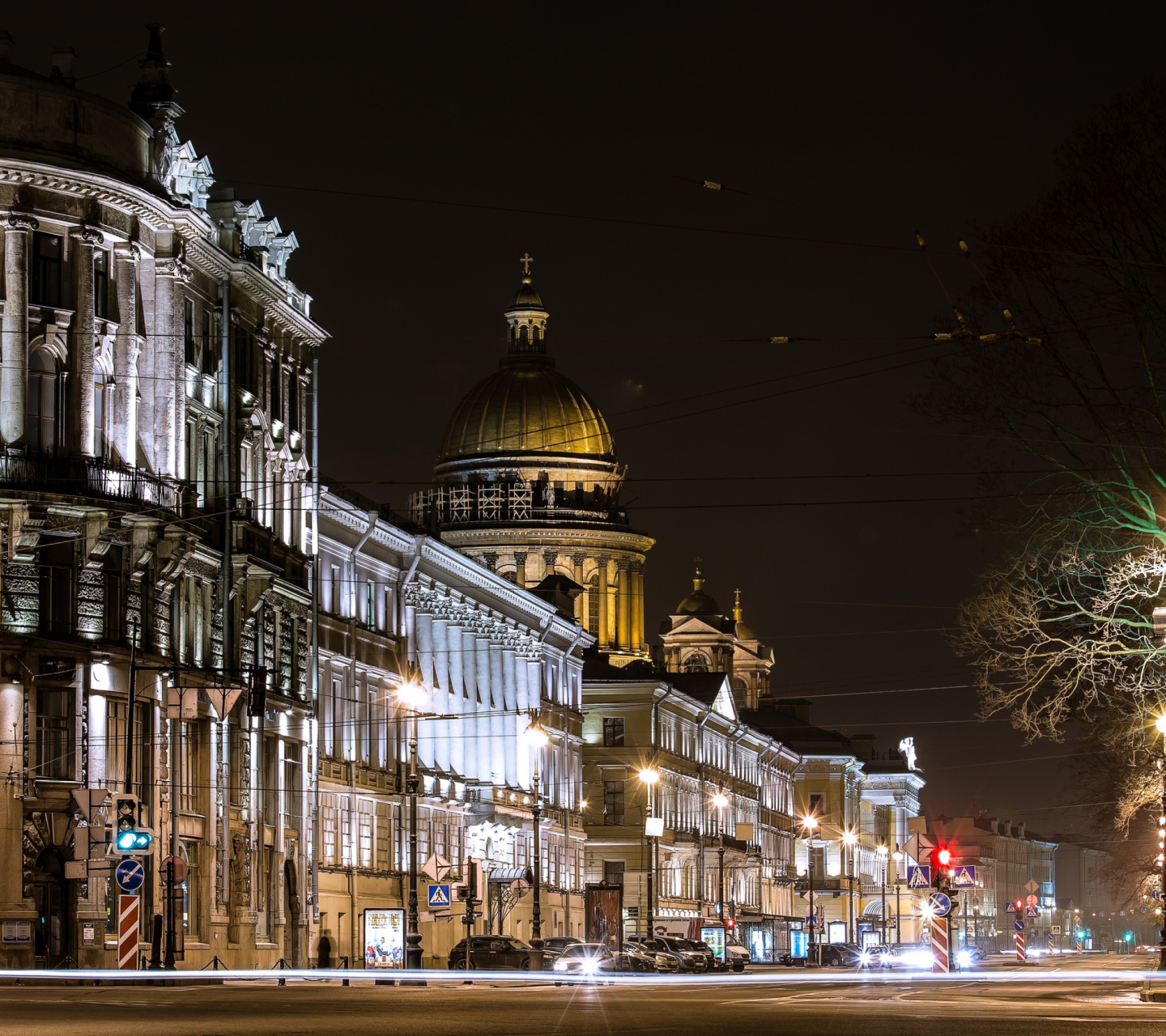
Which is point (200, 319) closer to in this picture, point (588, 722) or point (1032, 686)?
point (1032, 686)

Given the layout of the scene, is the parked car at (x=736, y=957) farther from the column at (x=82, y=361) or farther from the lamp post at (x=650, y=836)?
the column at (x=82, y=361)

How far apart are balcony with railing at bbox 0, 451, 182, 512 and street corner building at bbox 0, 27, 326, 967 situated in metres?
0.07

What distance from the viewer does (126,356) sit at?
53.5 meters

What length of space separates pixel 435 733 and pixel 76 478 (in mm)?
33162

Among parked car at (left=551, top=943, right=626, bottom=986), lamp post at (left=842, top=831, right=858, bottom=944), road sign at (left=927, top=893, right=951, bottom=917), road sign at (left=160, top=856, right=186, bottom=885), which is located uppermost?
road sign at (left=160, top=856, right=186, bottom=885)

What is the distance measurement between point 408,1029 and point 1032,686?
658 inches

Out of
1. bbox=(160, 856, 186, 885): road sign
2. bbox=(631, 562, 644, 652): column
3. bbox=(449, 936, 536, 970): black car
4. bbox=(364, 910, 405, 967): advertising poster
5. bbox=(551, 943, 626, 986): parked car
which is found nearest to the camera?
bbox=(160, 856, 186, 885): road sign

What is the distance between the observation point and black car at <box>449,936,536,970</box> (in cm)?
6481

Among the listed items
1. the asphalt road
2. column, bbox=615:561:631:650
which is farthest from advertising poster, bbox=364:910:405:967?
column, bbox=615:561:631:650

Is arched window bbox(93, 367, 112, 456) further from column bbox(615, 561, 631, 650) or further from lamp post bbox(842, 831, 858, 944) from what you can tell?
column bbox(615, 561, 631, 650)

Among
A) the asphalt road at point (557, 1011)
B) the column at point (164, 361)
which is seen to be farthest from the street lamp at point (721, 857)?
the asphalt road at point (557, 1011)

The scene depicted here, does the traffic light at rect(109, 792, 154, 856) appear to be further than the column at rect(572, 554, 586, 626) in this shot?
No

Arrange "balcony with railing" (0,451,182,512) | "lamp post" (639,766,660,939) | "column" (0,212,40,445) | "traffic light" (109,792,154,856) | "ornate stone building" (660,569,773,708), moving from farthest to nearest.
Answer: "ornate stone building" (660,569,773,708) < "lamp post" (639,766,660,939) < "column" (0,212,40,445) < "balcony with railing" (0,451,182,512) < "traffic light" (109,792,154,856)

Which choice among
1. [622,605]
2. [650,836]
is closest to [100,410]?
[650,836]
